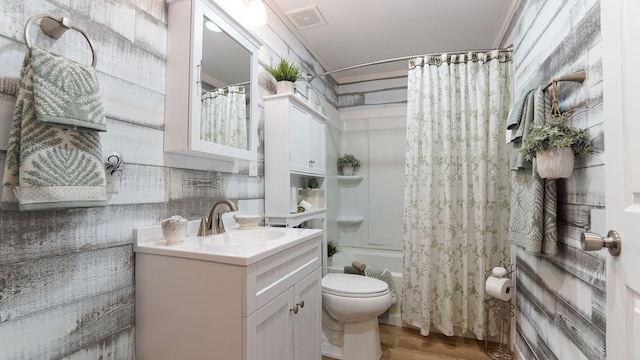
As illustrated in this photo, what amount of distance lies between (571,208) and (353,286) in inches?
51.9

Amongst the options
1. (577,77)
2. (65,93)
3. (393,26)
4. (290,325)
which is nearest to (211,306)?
(290,325)

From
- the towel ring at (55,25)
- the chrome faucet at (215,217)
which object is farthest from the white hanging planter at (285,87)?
the towel ring at (55,25)

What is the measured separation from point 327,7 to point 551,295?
2.28 meters

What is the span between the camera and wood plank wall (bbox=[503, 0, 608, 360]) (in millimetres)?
1054

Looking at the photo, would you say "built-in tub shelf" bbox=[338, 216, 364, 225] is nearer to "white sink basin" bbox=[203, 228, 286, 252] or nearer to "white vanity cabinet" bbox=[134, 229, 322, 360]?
"white sink basin" bbox=[203, 228, 286, 252]

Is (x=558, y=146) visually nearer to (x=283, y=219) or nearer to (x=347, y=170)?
(x=283, y=219)

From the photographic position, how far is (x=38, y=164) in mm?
781

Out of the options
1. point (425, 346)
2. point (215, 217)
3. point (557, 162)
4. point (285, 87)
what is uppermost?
point (285, 87)

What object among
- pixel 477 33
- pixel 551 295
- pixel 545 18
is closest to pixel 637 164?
pixel 551 295

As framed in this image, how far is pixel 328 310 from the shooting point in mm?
1973

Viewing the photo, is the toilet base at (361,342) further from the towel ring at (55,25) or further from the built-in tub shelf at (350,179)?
the towel ring at (55,25)

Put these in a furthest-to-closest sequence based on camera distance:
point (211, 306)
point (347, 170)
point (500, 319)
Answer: point (347, 170)
point (500, 319)
point (211, 306)

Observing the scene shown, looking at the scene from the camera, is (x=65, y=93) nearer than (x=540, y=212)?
Yes

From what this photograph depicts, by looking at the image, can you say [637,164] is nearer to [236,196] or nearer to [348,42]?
[236,196]
